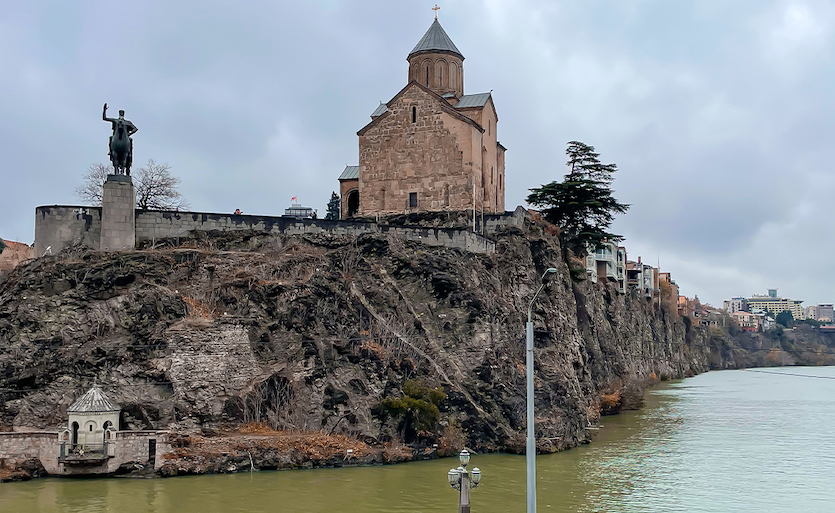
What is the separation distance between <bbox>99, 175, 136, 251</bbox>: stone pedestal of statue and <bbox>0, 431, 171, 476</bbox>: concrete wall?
10.1 metres

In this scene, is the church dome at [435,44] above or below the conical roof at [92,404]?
above

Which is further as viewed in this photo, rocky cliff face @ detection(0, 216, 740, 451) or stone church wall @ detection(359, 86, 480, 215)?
stone church wall @ detection(359, 86, 480, 215)

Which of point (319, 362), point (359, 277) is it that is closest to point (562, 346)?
point (359, 277)

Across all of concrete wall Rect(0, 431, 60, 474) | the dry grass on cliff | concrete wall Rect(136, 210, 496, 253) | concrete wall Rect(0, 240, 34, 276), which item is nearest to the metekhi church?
concrete wall Rect(136, 210, 496, 253)

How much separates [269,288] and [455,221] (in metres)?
14.2

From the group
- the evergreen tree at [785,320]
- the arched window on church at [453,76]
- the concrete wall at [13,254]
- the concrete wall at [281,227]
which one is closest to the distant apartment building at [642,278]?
the arched window on church at [453,76]

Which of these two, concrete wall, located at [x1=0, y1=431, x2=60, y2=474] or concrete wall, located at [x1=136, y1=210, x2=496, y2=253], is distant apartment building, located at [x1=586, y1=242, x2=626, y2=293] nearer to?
concrete wall, located at [x1=136, y1=210, x2=496, y2=253]

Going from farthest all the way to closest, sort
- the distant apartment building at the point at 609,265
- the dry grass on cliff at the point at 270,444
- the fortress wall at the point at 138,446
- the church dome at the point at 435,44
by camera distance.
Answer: the distant apartment building at the point at 609,265
the church dome at the point at 435,44
the dry grass on cliff at the point at 270,444
the fortress wall at the point at 138,446

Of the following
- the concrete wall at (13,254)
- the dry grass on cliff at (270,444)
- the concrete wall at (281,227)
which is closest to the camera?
the dry grass on cliff at (270,444)

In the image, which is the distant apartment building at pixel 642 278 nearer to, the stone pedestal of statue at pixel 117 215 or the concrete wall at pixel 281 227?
the concrete wall at pixel 281 227

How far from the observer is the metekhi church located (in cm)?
4878

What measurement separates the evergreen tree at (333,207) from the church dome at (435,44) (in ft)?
82.0

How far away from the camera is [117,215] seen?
37.4 meters

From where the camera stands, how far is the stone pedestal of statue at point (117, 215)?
37.2m
